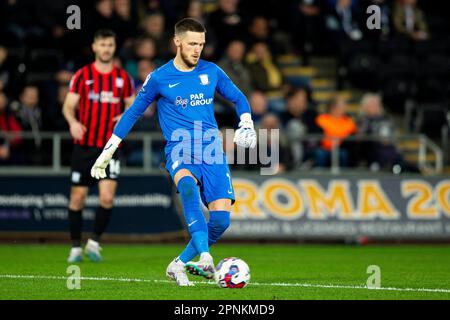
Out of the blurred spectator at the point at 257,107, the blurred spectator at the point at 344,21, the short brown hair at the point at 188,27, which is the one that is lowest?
the blurred spectator at the point at 257,107

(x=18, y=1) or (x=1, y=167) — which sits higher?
(x=18, y=1)

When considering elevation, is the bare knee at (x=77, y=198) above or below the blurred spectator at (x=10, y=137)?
below

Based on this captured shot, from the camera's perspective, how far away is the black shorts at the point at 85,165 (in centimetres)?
1262

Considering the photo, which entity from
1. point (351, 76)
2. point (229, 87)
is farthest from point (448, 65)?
point (229, 87)

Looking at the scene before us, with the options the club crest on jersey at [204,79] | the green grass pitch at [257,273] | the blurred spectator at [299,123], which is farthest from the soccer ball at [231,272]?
the blurred spectator at [299,123]

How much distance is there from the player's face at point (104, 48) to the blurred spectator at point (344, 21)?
918 centimetres

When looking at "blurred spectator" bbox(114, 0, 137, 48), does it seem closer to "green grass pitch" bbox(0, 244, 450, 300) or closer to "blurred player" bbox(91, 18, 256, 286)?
"green grass pitch" bbox(0, 244, 450, 300)

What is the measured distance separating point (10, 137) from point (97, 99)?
401 centimetres

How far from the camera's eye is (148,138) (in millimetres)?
16609

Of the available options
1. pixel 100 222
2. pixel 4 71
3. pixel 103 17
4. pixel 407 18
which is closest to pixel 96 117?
pixel 100 222

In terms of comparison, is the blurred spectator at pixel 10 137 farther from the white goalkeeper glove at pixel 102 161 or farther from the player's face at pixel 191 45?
the player's face at pixel 191 45
